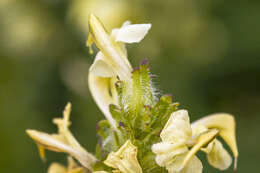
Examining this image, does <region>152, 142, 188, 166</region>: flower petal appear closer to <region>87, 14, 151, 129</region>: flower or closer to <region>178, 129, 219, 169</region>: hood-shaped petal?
<region>178, 129, 219, 169</region>: hood-shaped petal

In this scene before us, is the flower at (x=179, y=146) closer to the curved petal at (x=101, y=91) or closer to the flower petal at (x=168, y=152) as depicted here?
the flower petal at (x=168, y=152)

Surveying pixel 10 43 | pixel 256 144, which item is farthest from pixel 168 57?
pixel 10 43

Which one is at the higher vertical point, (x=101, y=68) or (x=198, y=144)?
(x=101, y=68)

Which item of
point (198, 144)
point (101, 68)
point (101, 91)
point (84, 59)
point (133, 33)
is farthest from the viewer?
point (84, 59)

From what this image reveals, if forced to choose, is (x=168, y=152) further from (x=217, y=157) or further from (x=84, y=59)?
(x=84, y=59)

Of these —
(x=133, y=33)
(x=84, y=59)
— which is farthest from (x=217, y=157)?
(x=84, y=59)

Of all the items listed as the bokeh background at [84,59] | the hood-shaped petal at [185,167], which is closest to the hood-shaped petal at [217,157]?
the hood-shaped petal at [185,167]

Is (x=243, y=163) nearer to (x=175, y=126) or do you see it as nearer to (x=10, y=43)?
(x=10, y=43)
